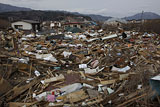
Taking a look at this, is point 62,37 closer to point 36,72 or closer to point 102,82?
point 36,72

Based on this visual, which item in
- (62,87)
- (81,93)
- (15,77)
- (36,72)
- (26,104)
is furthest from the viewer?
(36,72)

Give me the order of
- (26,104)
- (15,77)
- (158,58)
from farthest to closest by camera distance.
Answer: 1. (158,58)
2. (15,77)
3. (26,104)

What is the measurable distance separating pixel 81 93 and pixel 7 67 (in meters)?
3.62

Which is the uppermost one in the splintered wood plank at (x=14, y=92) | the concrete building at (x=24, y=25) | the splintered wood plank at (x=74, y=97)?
the concrete building at (x=24, y=25)

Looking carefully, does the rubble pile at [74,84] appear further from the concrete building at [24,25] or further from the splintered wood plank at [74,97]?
Result: the concrete building at [24,25]

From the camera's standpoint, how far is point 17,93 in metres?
4.08

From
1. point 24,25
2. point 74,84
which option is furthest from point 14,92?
point 24,25

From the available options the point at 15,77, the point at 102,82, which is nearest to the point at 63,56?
the point at 15,77

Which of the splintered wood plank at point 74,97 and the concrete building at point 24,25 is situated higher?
the concrete building at point 24,25

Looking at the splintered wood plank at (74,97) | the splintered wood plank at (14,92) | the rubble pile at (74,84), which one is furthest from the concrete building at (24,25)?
the splintered wood plank at (74,97)

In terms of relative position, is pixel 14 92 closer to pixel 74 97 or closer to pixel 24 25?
pixel 74 97

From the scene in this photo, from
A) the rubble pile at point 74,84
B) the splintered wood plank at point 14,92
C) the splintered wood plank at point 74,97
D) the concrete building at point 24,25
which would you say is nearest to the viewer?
the rubble pile at point 74,84

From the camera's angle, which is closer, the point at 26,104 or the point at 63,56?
the point at 26,104

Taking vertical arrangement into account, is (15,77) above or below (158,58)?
below
